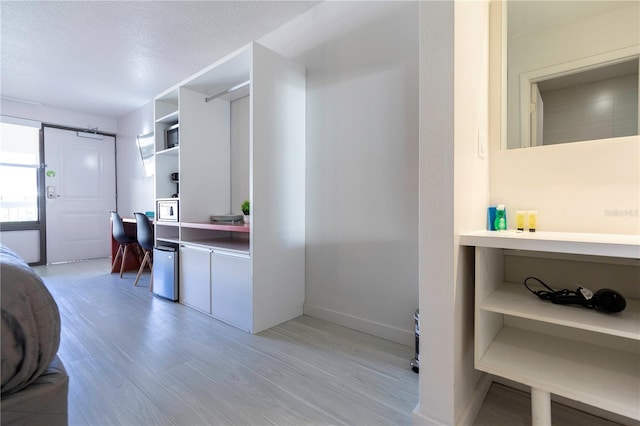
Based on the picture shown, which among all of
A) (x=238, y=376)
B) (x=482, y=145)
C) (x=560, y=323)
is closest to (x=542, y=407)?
(x=560, y=323)

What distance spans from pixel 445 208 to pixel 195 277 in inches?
84.4

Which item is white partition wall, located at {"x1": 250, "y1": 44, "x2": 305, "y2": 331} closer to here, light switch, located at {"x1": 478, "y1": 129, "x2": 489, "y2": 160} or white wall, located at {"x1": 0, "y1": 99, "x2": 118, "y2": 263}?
light switch, located at {"x1": 478, "y1": 129, "x2": 489, "y2": 160}

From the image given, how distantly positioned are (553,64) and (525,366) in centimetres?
132

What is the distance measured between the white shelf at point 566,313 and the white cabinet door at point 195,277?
1.99 meters

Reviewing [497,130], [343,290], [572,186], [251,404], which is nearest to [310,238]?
[343,290]

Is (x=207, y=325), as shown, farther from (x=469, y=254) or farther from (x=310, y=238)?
(x=469, y=254)

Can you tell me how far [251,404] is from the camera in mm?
1284

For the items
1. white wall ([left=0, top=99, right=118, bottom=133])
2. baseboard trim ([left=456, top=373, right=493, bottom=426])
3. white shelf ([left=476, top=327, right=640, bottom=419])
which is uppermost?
white wall ([left=0, top=99, right=118, bottom=133])

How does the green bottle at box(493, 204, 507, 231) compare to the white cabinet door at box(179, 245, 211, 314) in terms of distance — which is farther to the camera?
the white cabinet door at box(179, 245, 211, 314)

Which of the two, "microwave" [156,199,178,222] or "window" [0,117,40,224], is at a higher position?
"window" [0,117,40,224]

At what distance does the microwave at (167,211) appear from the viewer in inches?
105

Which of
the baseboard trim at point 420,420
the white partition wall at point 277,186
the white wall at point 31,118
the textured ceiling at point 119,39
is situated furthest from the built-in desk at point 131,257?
the baseboard trim at point 420,420

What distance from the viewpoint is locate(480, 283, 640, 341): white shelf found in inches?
34.8

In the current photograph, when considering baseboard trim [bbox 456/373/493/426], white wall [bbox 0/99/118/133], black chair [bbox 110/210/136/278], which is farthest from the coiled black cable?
white wall [bbox 0/99/118/133]
